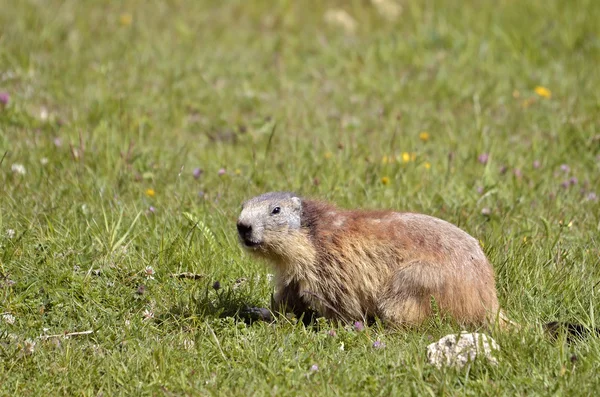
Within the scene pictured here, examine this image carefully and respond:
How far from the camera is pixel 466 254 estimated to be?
4520 millimetres

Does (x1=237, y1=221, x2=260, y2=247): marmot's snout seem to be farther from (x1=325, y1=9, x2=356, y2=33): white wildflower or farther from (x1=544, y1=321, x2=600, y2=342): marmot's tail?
(x1=325, y1=9, x2=356, y2=33): white wildflower

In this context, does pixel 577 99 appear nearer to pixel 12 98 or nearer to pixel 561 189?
pixel 561 189

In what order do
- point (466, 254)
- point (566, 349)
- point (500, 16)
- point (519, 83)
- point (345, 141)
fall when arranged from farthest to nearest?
point (500, 16), point (519, 83), point (345, 141), point (466, 254), point (566, 349)

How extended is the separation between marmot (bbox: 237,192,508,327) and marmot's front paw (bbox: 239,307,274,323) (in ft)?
0.26

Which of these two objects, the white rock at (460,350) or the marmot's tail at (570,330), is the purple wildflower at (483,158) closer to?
the marmot's tail at (570,330)

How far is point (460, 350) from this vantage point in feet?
12.8

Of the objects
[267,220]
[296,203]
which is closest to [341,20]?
[296,203]

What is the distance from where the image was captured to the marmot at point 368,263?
4453 millimetres

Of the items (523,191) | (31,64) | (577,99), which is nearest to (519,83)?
(577,99)

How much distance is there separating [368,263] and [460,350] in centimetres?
90

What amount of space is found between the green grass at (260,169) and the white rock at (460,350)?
0.07 m

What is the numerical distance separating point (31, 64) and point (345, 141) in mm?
3116

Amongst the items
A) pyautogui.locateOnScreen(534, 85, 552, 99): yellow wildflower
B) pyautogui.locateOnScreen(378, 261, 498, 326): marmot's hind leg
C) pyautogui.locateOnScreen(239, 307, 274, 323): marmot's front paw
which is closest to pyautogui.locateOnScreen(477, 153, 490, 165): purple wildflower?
pyautogui.locateOnScreen(534, 85, 552, 99): yellow wildflower

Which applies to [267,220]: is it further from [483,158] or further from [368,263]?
[483,158]
